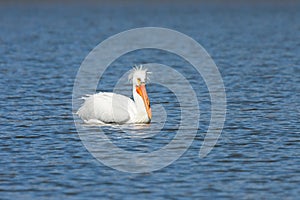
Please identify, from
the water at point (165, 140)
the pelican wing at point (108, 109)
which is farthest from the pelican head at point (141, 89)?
the water at point (165, 140)

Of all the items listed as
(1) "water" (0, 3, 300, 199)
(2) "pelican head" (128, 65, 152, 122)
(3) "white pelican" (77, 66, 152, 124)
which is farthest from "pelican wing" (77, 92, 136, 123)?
(1) "water" (0, 3, 300, 199)

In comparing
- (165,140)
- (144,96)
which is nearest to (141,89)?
(144,96)

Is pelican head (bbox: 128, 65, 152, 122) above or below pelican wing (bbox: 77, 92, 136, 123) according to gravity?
above

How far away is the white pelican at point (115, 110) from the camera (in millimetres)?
19172

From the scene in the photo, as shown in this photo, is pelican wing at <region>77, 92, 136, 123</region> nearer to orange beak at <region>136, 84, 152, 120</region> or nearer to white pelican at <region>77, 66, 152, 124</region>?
white pelican at <region>77, 66, 152, 124</region>

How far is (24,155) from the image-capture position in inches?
632

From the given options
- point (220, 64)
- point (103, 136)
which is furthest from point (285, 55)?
point (103, 136)

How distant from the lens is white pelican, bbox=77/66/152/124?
19.2 meters

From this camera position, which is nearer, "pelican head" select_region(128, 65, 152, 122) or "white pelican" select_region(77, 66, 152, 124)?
"white pelican" select_region(77, 66, 152, 124)

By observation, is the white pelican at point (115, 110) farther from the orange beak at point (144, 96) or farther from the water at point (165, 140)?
the water at point (165, 140)

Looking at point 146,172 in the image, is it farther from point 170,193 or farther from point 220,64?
point 220,64

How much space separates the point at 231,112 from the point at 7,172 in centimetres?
770

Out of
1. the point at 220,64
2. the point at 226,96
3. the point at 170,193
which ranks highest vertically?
the point at 220,64

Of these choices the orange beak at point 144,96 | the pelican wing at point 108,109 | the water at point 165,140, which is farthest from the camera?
the orange beak at point 144,96
